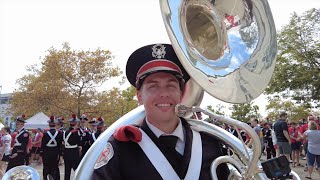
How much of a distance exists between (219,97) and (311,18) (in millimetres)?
23604

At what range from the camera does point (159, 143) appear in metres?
1.96

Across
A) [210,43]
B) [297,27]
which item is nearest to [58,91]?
[297,27]

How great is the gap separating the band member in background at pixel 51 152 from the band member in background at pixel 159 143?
25.3 feet

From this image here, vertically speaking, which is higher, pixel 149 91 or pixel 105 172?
pixel 149 91

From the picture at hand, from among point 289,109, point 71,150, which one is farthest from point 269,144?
point 289,109

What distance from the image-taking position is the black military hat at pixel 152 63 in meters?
2.06

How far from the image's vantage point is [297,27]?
23.3 meters

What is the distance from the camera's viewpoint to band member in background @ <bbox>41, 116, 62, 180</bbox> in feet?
30.1

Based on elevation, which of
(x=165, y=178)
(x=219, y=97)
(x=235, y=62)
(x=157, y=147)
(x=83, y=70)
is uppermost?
(x=83, y=70)

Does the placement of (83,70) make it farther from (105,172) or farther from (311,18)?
(105,172)

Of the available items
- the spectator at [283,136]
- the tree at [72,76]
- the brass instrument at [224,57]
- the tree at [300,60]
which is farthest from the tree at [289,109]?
the brass instrument at [224,57]

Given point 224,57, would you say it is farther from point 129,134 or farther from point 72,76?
point 72,76

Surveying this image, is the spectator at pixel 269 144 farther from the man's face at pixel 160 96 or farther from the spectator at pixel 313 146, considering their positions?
the man's face at pixel 160 96

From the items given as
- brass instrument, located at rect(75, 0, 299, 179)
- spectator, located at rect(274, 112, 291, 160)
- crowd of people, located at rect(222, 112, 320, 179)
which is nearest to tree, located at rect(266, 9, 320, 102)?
crowd of people, located at rect(222, 112, 320, 179)
